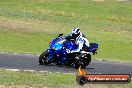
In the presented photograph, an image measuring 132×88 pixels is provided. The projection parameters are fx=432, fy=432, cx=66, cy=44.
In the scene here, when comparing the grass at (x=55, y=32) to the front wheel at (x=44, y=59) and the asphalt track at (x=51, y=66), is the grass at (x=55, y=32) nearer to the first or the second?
the asphalt track at (x=51, y=66)

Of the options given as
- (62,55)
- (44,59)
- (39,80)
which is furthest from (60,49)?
(39,80)

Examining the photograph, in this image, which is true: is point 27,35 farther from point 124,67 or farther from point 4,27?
point 124,67

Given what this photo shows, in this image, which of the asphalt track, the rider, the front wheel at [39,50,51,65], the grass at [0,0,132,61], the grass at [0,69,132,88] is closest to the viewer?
the grass at [0,69,132,88]

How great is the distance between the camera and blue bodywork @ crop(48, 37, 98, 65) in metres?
22.4

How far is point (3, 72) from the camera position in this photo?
18781 millimetres

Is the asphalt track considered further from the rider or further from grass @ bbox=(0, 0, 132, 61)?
grass @ bbox=(0, 0, 132, 61)

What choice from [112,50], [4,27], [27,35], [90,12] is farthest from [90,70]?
[90,12]

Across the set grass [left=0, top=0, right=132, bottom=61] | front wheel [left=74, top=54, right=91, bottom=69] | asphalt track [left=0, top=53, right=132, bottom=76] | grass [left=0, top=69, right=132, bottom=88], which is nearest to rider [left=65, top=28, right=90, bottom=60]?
front wheel [left=74, top=54, right=91, bottom=69]

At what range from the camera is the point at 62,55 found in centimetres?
2261

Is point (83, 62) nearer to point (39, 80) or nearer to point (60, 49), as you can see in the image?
point (60, 49)

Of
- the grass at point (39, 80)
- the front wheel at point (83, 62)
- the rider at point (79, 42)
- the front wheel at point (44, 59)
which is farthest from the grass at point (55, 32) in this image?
the grass at point (39, 80)

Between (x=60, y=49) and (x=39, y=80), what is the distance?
5.36m

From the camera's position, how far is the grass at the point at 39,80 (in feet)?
53.5

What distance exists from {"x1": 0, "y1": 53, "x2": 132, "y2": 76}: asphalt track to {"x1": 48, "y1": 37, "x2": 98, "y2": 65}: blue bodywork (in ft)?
1.71
